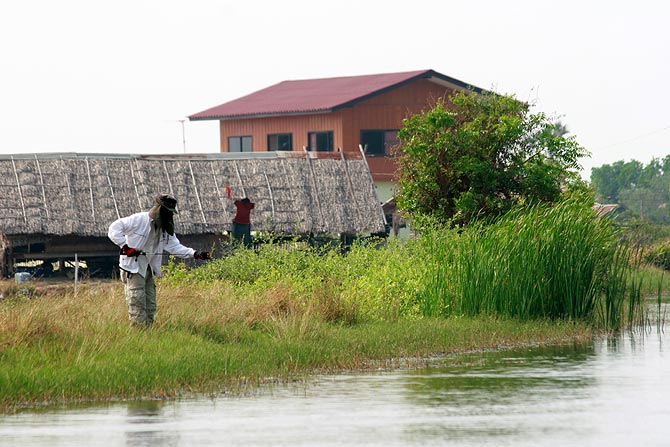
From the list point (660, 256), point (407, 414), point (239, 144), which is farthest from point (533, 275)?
point (239, 144)

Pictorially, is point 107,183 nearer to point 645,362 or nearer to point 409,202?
point 409,202

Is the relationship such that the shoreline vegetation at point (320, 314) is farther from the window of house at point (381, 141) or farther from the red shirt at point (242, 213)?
the window of house at point (381, 141)

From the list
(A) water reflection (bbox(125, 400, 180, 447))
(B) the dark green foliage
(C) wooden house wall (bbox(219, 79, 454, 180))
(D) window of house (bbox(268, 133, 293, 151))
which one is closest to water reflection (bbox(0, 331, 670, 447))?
(A) water reflection (bbox(125, 400, 180, 447))

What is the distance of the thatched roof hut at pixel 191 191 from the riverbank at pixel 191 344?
9.86 meters

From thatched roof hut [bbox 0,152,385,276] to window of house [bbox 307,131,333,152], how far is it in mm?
10758

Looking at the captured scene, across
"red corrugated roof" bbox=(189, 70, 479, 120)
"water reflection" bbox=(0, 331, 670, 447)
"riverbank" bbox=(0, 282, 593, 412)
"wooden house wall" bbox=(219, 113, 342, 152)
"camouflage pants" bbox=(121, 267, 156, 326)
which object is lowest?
"water reflection" bbox=(0, 331, 670, 447)

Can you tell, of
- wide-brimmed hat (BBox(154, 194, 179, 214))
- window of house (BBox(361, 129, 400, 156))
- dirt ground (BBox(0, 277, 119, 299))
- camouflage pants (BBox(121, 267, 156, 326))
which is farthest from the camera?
window of house (BBox(361, 129, 400, 156))

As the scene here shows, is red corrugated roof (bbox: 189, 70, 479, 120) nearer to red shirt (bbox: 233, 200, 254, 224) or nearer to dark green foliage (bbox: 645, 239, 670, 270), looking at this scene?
dark green foliage (bbox: 645, 239, 670, 270)

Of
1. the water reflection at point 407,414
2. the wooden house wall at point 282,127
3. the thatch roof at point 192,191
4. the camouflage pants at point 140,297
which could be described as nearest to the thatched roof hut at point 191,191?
the thatch roof at point 192,191

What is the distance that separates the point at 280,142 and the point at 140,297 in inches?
1261

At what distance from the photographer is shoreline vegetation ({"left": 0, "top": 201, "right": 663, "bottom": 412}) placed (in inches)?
535

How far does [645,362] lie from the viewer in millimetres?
16125

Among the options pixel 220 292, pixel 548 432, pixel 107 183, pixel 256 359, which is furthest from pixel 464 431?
pixel 107 183

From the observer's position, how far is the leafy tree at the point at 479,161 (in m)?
27.8
